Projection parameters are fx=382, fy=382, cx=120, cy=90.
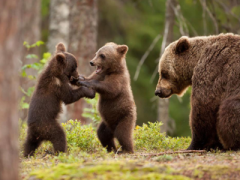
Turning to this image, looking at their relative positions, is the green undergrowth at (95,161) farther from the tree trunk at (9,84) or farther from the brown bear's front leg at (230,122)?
Result: the brown bear's front leg at (230,122)

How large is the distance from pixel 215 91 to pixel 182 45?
48.0 inches

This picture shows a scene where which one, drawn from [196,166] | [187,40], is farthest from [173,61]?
[196,166]

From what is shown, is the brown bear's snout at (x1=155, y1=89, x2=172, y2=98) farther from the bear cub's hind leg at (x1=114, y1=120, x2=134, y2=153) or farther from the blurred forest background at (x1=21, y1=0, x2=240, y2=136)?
the blurred forest background at (x1=21, y1=0, x2=240, y2=136)

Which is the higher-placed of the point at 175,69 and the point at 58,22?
the point at 58,22

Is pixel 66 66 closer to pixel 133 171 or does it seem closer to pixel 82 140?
pixel 82 140

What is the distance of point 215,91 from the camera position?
661 centimetres

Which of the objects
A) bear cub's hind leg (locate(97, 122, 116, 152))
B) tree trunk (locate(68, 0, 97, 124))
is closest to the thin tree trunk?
tree trunk (locate(68, 0, 97, 124))

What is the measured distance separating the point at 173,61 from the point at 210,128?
157cm

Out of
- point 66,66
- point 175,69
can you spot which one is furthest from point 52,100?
point 175,69

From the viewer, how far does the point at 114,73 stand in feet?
25.5

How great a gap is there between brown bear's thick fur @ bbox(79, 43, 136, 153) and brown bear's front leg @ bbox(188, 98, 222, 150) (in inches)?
49.0

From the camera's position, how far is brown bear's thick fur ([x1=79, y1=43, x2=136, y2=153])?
7355 millimetres

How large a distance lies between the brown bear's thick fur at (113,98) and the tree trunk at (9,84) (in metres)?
3.73

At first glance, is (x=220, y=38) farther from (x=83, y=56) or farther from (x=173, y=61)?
(x=83, y=56)
